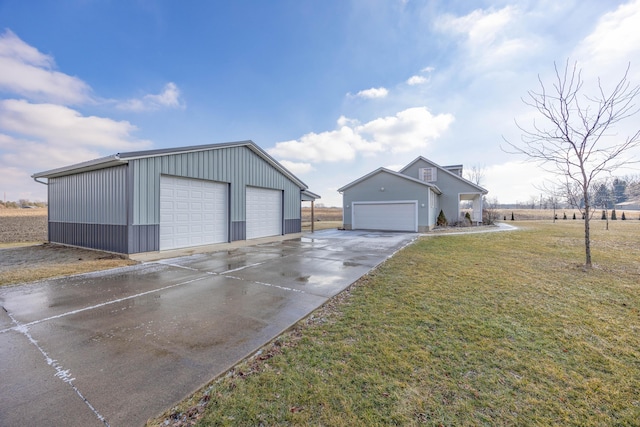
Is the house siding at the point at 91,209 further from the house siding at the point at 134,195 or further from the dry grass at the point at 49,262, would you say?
the dry grass at the point at 49,262

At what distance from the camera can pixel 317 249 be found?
9.52m

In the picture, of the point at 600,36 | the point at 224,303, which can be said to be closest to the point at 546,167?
the point at 600,36

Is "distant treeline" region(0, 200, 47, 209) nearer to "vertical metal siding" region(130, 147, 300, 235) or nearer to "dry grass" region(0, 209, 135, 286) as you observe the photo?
"dry grass" region(0, 209, 135, 286)

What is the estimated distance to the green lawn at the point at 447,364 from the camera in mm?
1895

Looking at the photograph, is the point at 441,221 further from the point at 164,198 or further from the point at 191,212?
the point at 164,198

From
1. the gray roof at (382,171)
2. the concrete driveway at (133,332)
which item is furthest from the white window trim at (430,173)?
the concrete driveway at (133,332)

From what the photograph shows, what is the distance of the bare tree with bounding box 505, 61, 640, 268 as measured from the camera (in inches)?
247

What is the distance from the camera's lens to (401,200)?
17.2 m

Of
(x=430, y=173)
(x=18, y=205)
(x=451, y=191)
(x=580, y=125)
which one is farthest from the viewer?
(x=18, y=205)

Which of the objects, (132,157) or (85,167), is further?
(85,167)

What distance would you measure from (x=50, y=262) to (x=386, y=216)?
16170mm

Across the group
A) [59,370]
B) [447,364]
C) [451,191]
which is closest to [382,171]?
[451,191]

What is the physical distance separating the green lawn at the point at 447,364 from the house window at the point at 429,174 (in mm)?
17158

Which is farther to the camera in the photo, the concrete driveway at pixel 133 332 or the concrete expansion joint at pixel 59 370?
the concrete driveway at pixel 133 332
